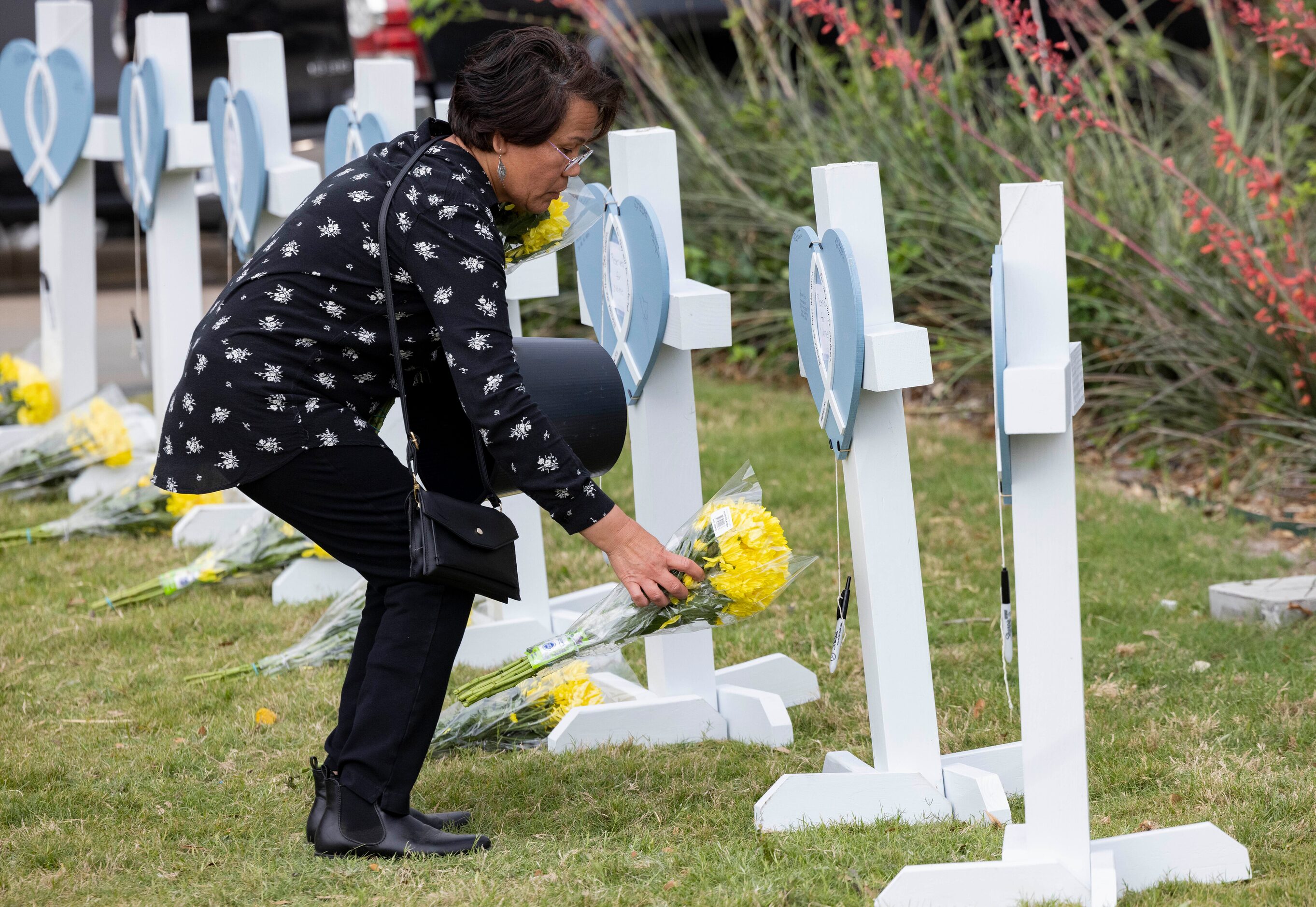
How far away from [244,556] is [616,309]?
1.75 m

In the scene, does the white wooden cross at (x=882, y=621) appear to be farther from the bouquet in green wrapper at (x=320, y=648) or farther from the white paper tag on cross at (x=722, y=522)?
the bouquet in green wrapper at (x=320, y=648)

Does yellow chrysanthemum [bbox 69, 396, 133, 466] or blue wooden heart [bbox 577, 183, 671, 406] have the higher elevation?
blue wooden heart [bbox 577, 183, 671, 406]

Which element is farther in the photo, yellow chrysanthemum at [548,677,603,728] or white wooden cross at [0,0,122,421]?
white wooden cross at [0,0,122,421]

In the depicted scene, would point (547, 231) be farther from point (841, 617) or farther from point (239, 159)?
point (239, 159)

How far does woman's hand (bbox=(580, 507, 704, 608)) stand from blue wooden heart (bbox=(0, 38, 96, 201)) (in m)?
3.57

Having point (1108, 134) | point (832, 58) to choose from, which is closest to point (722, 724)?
point (1108, 134)

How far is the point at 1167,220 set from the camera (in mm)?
5488

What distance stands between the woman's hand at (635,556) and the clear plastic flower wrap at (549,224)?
58cm

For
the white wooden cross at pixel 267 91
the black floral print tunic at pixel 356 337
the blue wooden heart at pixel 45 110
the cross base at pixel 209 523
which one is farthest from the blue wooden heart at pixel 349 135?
the blue wooden heart at pixel 45 110

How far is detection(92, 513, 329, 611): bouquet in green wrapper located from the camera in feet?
13.8

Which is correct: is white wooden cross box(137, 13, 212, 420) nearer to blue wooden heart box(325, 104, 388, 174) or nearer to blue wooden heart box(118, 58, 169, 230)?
blue wooden heart box(118, 58, 169, 230)

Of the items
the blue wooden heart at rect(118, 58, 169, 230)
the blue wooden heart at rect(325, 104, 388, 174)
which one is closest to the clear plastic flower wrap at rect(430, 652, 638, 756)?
the blue wooden heart at rect(325, 104, 388, 174)

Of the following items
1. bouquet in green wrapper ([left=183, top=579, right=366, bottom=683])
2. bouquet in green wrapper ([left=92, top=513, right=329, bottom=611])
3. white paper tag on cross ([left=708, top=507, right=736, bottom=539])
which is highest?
white paper tag on cross ([left=708, top=507, right=736, bottom=539])

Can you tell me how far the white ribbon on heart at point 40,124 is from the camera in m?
5.19
